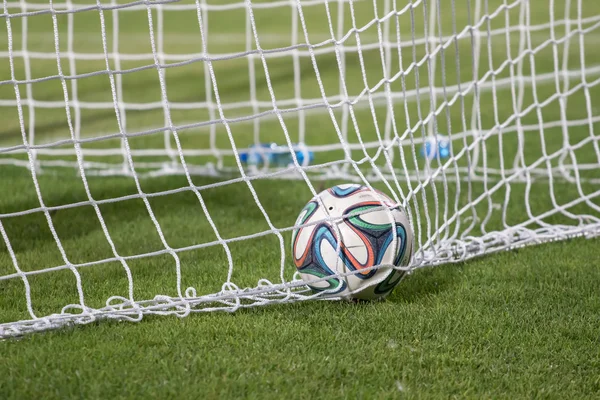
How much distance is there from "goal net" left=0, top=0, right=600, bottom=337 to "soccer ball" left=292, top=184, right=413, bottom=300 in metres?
0.10

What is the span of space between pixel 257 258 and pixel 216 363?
5.01ft

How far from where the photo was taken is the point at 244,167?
7.01 metres

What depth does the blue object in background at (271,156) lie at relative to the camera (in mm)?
6871

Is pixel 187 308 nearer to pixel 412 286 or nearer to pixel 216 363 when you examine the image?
pixel 216 363

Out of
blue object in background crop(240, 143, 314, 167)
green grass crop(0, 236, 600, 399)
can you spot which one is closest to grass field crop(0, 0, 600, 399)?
green grass crop(0, 236, 600, 399)

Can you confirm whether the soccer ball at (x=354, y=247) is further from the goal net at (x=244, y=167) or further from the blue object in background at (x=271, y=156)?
the blue object in background at (x=271, y=156)

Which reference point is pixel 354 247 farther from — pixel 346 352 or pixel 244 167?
pixel 244 167

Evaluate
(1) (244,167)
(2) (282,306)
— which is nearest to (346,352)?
(2) (282,306)

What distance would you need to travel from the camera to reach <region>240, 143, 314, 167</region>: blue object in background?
22.5 ft

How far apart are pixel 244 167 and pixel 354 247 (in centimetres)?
350

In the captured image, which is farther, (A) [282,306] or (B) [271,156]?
(B) [271,156]

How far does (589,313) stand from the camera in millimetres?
3621

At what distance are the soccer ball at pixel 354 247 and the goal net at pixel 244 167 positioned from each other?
0.34ft

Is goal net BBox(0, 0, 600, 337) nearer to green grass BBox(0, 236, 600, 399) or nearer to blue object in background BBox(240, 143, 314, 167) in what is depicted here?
blue object in background BBox(240, 143, 314, 167)
